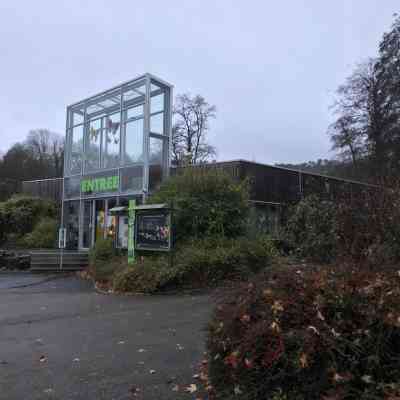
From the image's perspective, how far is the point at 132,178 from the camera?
1503 cm

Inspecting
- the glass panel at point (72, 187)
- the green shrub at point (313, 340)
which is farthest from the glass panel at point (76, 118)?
the green shrub at point (313, 340)

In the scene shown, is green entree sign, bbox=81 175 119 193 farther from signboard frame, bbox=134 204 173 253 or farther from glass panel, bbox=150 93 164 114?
signboard frame, bbox=134 204 173 253

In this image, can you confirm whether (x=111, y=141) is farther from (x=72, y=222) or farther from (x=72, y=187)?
(x=72, y=222)

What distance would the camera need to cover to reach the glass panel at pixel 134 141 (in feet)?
49.3

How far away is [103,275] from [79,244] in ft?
20.9

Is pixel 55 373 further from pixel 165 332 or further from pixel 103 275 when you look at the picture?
pixel 103 275

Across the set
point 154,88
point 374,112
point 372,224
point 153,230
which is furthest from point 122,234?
point 374,112

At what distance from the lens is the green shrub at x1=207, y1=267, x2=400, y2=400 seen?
248cm

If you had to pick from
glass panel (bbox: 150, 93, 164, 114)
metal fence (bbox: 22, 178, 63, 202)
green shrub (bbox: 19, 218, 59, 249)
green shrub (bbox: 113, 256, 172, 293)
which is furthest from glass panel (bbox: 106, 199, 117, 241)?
metal fence (bbox: 22, 178, 63, 202)

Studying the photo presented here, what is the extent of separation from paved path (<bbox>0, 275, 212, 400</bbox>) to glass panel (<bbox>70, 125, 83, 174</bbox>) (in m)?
9.25

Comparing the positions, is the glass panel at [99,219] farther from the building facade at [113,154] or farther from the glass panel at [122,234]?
the glass panel at [122,234]

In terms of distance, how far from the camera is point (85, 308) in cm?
821

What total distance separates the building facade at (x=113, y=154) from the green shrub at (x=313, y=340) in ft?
33.1

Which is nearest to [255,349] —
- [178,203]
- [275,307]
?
[275,307]
